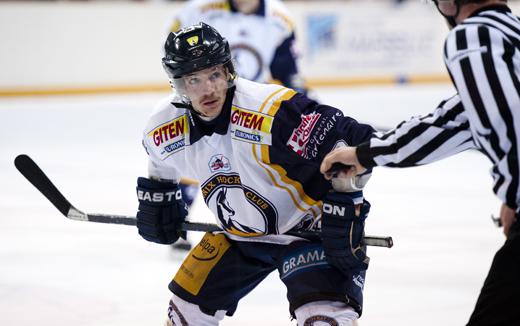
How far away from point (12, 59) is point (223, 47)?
696 cm

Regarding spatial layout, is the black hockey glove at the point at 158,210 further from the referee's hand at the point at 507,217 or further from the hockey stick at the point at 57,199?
the referee's hand at the point at 507,217

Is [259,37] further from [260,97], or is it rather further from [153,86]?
[153,86]

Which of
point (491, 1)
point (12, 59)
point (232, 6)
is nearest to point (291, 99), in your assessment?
point (491, 1)

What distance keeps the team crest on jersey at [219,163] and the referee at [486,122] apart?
595 mm

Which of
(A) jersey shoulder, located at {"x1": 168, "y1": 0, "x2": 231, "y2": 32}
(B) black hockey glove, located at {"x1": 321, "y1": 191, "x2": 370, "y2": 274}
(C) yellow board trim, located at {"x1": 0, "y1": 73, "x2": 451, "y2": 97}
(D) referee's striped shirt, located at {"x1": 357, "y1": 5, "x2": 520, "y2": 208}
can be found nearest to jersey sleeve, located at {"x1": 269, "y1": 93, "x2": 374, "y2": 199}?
(B) black hockey glove, located at {"x1": 321, "y1": 191, "x2": 370, "y2": 274}

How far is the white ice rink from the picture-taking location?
3.17 m

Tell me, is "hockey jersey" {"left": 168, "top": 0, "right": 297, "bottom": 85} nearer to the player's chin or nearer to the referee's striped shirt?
the player's chin

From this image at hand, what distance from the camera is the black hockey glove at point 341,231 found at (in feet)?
6.95

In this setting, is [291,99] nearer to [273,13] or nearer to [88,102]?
[273,13]

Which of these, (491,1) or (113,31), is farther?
(113,31)

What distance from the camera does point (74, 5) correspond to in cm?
905

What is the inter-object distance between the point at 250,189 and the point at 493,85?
86 centimetres

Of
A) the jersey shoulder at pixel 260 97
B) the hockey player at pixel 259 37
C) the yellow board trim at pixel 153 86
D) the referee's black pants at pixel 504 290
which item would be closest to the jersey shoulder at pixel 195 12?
the hockey player at pixel 259 37

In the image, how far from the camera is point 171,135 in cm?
242
